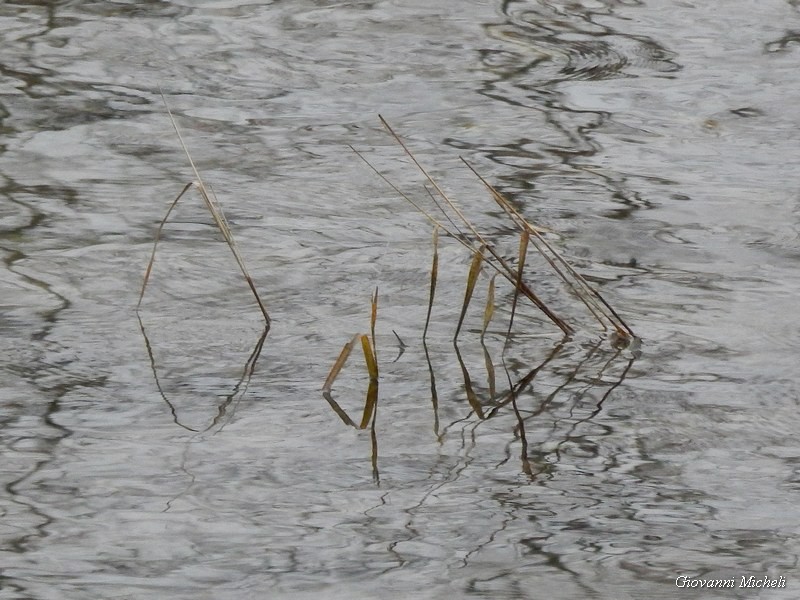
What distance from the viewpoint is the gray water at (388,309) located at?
2609 millimetres

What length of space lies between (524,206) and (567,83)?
47.6 inches

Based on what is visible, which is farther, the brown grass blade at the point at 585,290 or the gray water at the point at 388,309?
the brown grass blade at the point at 585,290

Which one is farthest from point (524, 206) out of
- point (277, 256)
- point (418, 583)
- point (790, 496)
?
point (418, 583)

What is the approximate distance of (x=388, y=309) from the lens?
3.57 metres

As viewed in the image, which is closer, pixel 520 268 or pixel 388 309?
pixel 520 268

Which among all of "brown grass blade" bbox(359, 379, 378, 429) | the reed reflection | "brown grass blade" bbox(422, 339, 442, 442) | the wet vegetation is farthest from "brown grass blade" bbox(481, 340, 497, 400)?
the reed reflection

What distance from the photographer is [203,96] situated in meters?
5.12

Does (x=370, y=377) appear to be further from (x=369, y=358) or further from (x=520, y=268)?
(x=520, y=268)

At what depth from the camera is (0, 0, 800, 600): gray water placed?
2609 millimetres
